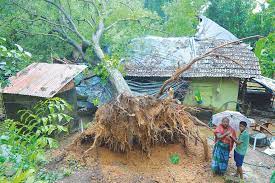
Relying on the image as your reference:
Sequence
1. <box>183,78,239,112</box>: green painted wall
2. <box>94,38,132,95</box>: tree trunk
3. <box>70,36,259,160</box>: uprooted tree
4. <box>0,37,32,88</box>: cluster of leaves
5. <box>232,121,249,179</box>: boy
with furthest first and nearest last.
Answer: <box>183,78,239,112</box>: green painted wall
<box>94,38,132,95</box>: tree trunk
<box>70,36,259,160</box>: uprooted tree
<box>232,121,249,179</box>: boy
<box>0,37,32,88</box>: cluster of leaves

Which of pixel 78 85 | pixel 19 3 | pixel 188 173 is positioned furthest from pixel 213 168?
pixel 19 3

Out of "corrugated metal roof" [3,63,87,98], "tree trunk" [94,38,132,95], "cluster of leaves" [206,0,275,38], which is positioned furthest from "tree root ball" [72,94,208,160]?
"cluster of leaves" [206,0,275,38]

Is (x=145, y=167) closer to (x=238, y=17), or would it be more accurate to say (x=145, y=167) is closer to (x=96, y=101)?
(x=96, y=101)

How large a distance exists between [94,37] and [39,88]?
172 inches

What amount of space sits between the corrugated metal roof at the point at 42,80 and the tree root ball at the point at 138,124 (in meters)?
2.19

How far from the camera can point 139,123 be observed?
7.88 m

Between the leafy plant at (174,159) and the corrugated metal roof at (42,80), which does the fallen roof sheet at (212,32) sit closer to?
the corrugated metal roof at (42,80)

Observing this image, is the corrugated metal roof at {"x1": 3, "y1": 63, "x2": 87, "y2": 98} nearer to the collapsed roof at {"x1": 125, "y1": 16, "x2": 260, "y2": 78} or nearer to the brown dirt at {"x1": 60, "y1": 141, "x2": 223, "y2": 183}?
the brown dirt at {"x1": 60, "y1": 141, "x2": 223, "y2": 183}

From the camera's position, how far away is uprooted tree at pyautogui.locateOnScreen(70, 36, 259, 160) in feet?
26.6

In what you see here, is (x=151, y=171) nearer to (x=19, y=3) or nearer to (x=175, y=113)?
(x=175, y=113)

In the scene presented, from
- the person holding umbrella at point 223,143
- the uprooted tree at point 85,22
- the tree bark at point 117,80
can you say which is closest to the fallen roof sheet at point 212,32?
the uprooted tree at point 85,22

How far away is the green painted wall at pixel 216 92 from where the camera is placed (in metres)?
13.7

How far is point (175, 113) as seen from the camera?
8.66 metres

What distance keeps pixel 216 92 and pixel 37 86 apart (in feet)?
26.6
